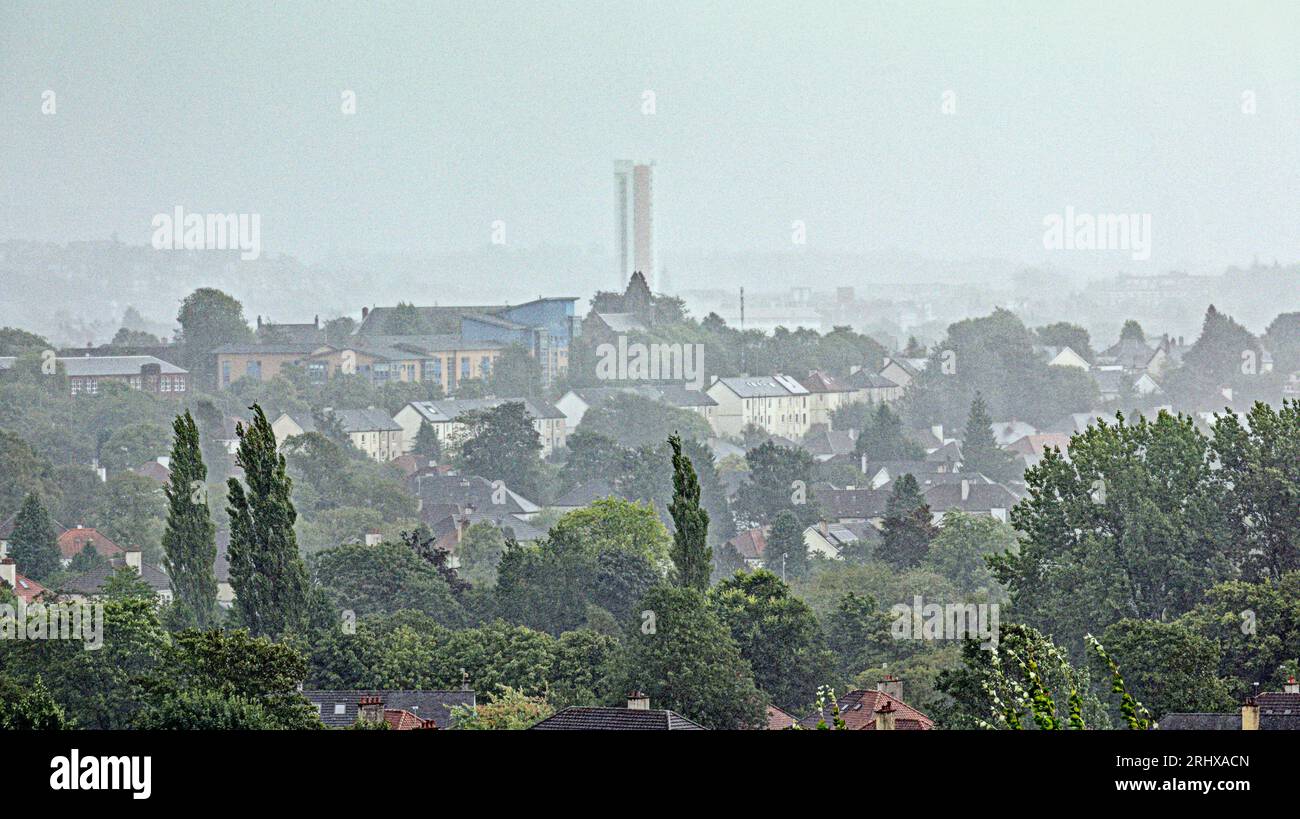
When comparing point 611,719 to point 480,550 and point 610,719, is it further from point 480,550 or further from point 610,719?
point 480,550

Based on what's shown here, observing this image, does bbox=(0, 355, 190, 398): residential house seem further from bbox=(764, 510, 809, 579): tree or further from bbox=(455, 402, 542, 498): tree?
bbox=(764, 510, 809, 579): tree

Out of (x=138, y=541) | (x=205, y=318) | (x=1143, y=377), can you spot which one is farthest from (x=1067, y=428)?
(x=138, y=541)

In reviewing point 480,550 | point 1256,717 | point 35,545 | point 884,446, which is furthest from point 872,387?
point 1256,717

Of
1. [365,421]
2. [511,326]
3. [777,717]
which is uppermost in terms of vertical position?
[511,326]

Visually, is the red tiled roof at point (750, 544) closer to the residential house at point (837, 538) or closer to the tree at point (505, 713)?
the residential house at point (837, 538)

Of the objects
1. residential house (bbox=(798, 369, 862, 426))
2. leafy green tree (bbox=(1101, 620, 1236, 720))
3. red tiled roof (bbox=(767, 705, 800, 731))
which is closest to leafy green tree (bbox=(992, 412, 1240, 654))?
red tiled roof (bbox=(767, 705, 800, 731))

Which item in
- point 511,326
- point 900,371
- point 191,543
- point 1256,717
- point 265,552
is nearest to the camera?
point 1256,717

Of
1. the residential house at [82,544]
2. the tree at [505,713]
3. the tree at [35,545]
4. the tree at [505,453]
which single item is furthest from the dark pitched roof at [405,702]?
the tree at [505,453]
